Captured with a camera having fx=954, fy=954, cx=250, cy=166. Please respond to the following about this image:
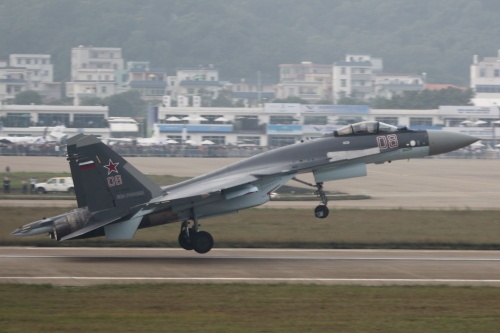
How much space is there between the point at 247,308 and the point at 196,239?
8845mm

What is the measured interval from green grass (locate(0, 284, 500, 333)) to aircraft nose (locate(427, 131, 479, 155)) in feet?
30.5

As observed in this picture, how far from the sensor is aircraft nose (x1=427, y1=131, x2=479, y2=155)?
31.4m

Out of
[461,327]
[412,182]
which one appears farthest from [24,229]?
[412,182]

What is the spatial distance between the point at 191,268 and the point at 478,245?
10602 millimetres

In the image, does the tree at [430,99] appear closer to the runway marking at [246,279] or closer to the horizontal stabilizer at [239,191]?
the horizontal stabilizer at [239,191]

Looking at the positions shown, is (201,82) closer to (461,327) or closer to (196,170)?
(196,170)

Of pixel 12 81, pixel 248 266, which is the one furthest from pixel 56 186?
pixel 12 81

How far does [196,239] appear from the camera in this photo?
94.0 feet

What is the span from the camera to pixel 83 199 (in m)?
27.9

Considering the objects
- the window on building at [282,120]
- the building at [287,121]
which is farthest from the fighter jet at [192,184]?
the window on building at [282,120]

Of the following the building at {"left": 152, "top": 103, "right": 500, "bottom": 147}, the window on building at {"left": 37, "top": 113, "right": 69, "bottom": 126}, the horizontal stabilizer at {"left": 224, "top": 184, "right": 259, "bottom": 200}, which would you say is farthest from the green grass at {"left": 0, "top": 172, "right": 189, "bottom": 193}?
the window on building at {"left": 37, "top": 113, "right": 69, "bottom": 126}

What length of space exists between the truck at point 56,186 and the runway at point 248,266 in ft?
86.8

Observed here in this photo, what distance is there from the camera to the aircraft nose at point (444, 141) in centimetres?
3141

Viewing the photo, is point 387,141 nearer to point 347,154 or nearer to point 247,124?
point 347,154
